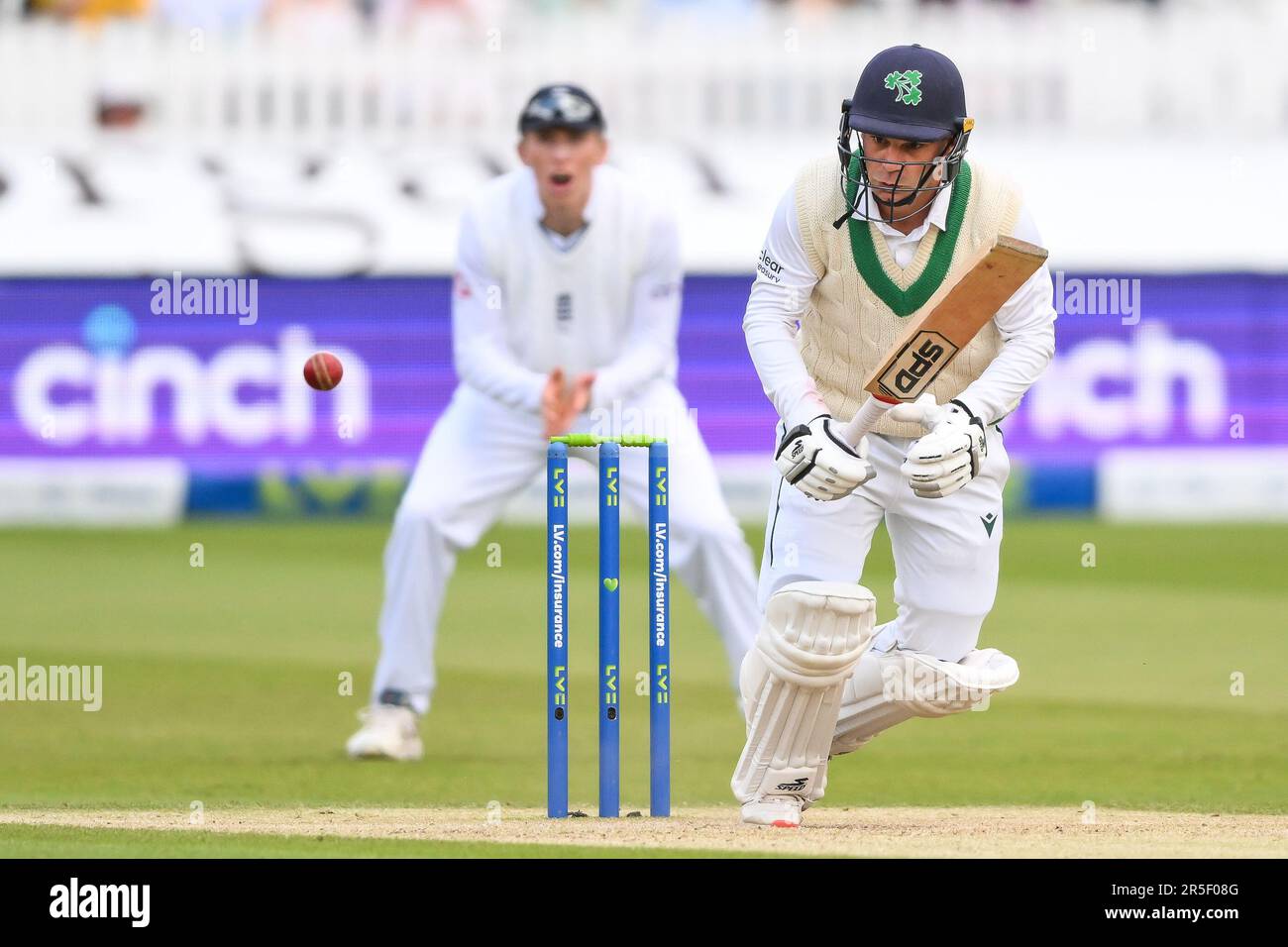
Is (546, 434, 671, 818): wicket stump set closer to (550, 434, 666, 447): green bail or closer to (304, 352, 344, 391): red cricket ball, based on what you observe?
(550, 434, 666, 447): green bail

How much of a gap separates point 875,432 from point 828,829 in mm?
926

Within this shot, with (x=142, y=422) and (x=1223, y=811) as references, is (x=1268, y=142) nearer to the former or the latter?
(x=142, y=422)

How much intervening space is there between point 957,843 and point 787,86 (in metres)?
9.94

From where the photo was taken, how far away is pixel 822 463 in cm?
538

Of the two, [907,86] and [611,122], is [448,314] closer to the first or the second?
A: [611,122]

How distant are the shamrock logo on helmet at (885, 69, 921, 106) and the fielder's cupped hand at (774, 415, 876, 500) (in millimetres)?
723

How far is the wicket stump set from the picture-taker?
5.73 metres

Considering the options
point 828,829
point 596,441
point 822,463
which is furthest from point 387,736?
point 822,463

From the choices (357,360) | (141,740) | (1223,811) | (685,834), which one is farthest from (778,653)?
(357,360)

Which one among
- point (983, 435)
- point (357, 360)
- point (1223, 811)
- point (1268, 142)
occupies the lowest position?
point (1223, 811)

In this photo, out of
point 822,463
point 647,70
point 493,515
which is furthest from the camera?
point 647,70

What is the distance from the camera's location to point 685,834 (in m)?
5.47

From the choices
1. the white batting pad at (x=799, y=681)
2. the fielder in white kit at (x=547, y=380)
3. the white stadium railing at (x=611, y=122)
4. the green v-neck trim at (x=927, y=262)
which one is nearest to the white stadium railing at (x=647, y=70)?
the white stadium railing at (x=611, y=122)

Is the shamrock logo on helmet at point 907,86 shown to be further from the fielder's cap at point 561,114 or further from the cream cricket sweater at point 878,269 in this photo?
the fielder's cap at point 561,114
